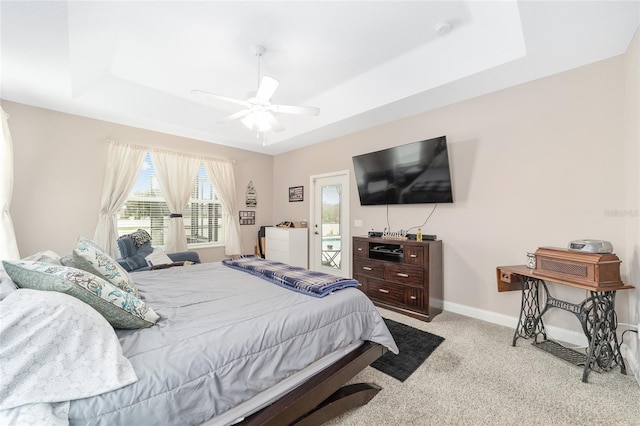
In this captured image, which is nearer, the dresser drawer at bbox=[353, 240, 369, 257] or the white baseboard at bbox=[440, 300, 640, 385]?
the white baseboard at bbox=[440, 300, 640, 385]

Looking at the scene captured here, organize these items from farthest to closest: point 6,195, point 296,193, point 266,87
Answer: point 296,193 → point 6,195 → point 266,87

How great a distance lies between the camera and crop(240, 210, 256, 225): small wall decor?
5402 millimetres

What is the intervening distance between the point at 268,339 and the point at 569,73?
353 cm

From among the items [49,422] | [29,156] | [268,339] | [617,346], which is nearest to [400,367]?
[268,339]

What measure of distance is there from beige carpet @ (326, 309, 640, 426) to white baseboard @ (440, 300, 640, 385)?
156 millimetres

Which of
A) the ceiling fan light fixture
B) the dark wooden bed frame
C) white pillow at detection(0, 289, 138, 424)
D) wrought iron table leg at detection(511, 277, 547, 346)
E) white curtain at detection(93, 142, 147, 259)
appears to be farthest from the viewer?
white curtain at detection(93, 142, 147, 259)

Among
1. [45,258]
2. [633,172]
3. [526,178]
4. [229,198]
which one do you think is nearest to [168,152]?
[229,198]

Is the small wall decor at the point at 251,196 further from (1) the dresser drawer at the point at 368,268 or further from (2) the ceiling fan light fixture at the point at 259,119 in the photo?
(2) the ceiling fan light fixture at the point at 259,119

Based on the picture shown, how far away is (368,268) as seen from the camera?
12.0ft

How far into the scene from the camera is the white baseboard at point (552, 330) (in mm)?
2051

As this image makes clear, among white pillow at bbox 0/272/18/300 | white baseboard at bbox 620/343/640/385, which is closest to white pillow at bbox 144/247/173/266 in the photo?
white pillow at bbox 0/272/18/300

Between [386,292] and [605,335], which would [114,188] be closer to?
[386,292]

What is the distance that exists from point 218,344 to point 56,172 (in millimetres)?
3999

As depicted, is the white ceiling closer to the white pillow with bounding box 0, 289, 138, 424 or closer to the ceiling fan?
the ceiling fan
